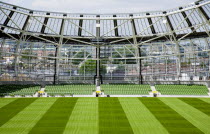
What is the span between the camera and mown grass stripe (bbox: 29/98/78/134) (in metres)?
16.6

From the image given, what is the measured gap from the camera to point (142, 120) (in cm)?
1941

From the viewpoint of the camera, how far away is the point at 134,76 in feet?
156

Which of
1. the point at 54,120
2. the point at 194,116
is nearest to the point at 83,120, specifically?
the point at 54,120

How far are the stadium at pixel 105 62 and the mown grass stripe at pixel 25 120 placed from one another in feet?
1.22

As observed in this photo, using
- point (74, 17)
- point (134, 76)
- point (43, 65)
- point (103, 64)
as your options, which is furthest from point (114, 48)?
point (43, 65)

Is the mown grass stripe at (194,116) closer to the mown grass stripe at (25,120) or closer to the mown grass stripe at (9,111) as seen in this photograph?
the mown grass stripe at (25,120)

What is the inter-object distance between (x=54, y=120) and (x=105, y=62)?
A: 97.3ft

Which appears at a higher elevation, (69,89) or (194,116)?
(69,89)

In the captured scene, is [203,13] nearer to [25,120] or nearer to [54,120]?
[54,120]

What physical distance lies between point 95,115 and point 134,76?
2773 cm

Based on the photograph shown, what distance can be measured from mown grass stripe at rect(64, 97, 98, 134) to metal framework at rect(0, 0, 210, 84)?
16.7 metres

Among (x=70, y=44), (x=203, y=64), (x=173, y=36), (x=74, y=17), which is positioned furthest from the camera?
(x=70, y=44)

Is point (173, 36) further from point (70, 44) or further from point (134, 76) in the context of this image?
point (70, 44)

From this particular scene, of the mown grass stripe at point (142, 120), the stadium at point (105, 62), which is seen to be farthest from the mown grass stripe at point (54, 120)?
the mown grass stripe at point (142, 120)
